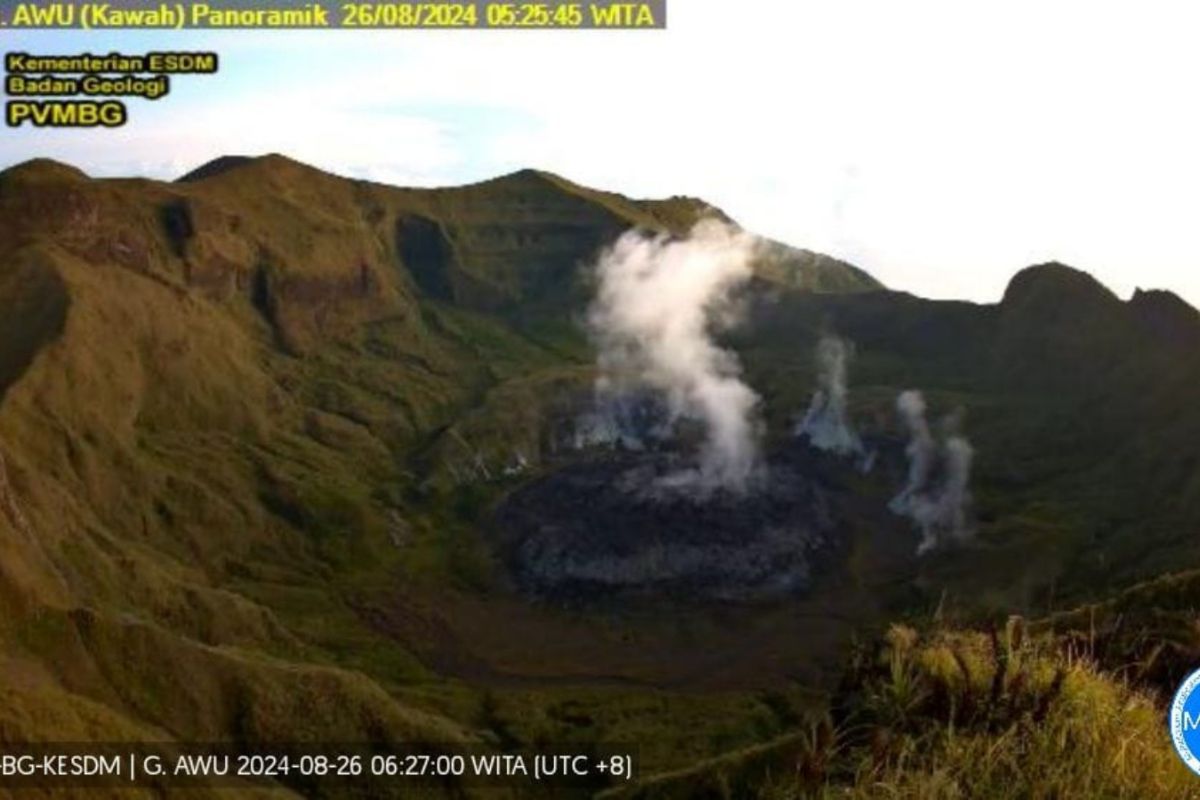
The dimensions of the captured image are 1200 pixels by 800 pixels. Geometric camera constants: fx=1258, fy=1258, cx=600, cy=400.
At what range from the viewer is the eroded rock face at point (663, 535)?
159250 mm

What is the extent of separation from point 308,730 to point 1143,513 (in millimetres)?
106170

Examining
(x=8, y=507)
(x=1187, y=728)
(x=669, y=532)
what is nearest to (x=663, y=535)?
(x=669, y=532)

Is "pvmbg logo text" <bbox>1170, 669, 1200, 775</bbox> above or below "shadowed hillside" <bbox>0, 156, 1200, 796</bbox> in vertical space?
above

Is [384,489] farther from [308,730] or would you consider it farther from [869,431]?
[308,730]

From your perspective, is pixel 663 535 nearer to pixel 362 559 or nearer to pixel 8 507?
pixel 362 559

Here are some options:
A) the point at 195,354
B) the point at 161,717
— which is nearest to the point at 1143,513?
the point at 161,717

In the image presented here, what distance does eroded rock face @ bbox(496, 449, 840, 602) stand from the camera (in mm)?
159250

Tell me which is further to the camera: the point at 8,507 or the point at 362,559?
the point at 362,559

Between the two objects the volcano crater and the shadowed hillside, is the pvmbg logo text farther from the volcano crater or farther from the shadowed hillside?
the volcano crater

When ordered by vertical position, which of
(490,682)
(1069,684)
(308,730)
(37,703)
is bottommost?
(490,682)

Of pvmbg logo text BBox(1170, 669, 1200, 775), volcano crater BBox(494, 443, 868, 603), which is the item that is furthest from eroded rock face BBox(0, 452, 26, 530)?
pvmbg logo text BBox(1170, 669, 1200, 775)

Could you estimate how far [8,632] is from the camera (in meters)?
78.6

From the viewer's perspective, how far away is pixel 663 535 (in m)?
168

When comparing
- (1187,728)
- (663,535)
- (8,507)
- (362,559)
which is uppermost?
(1187,728)
